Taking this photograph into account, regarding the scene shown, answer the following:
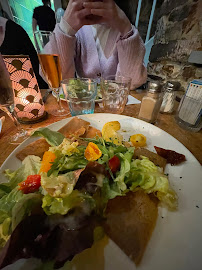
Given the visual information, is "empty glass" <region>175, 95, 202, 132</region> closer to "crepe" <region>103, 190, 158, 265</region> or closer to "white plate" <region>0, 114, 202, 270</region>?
"white plate" <region>0, 114, 202, 270</region>

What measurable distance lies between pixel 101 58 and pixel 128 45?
48 cm

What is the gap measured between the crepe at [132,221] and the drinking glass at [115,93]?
63 cm

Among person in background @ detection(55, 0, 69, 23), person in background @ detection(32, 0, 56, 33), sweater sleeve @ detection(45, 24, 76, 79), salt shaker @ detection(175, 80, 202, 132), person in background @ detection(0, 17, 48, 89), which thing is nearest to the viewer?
salt shaker @ detection(175, 80, 202, 132)

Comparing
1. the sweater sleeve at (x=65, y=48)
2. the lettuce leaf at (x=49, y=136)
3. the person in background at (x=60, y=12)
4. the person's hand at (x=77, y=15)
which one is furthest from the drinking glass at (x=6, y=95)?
the person in background at (x=60, y=12)

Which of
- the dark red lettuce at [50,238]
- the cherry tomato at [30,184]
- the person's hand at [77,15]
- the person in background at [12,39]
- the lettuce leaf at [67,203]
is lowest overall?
the dark red lettuce at [50,238]

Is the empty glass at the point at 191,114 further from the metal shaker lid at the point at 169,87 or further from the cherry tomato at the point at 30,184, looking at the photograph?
the cherry tomato at the point at 30,184

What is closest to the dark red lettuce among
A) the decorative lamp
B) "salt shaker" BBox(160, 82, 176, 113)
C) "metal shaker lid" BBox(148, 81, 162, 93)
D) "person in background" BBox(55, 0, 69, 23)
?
the decorative lamp

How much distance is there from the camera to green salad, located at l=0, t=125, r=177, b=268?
323 mm

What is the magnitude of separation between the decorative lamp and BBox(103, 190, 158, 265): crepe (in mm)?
647

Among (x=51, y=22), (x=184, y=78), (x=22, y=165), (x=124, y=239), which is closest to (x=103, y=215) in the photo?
(x=124, y=239)

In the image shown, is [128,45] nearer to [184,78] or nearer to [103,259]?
[184,78]

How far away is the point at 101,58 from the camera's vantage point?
1.61m

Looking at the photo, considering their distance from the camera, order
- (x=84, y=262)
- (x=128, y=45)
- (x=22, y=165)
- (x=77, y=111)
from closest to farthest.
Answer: (x=84, y=262) < (x=22, y=165) < (x=77, y=111) < (x=128, y=45)

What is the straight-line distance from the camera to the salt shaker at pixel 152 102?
2.49ft
